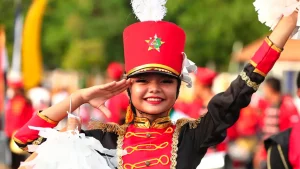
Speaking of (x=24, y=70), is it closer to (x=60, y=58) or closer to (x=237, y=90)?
(x=237, y=90)

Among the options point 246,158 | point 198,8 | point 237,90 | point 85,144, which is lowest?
point 246,158

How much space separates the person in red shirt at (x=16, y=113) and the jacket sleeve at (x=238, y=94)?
864 cm

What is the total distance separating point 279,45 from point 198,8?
24.5 metres

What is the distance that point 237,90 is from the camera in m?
3.77

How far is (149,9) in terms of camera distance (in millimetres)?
4258

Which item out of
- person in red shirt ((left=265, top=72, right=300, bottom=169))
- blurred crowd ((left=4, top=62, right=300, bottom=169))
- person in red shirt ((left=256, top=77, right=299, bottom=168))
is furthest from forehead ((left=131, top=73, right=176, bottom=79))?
person in red shirt ((left=256, top=77, right=299, bottom=168))

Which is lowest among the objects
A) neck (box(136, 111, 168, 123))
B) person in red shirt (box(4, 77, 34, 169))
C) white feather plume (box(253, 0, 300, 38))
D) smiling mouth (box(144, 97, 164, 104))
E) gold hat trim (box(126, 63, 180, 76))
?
person in red shirt (box(4, 77, 34, 169))

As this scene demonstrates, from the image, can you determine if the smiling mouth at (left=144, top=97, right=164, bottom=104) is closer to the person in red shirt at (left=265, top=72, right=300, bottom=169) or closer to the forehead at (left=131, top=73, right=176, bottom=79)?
the forehead at (left=131, top=73, right=176, bottom=79)

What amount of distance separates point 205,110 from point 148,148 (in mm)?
5722

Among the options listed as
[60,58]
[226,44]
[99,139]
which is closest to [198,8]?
[226,44]

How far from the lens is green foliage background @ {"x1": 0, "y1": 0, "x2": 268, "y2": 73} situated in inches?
1085

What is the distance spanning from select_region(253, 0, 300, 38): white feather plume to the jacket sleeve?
11 cm

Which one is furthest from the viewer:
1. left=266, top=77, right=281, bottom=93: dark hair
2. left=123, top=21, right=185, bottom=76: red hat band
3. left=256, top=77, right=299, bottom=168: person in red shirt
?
left=266, top=77, right=281, bottom=93: dark hair

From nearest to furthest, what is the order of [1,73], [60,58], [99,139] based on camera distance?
[99,139]
[1,73]
[60,58]
